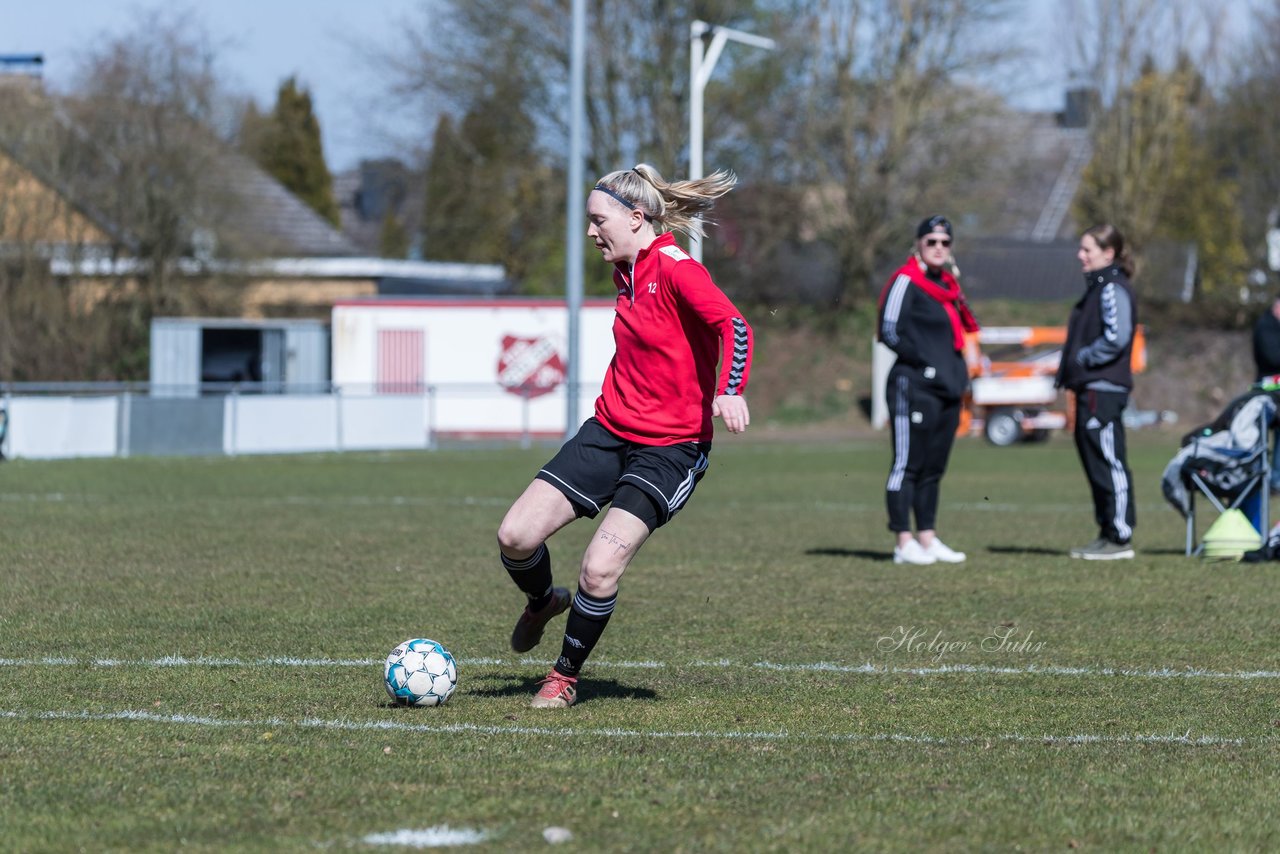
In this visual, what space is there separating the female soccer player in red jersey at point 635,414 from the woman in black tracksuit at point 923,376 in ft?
15.0

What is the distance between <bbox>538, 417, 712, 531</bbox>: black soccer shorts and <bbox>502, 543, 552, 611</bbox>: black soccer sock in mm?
263

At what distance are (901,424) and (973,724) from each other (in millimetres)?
5394

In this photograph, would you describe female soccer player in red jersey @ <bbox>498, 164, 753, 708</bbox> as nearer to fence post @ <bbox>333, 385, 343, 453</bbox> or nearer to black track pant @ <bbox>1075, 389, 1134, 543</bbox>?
black track pant @ <bbox>1075, 389, 1134, 543</bbox>

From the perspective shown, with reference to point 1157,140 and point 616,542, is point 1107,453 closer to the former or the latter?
point 616,542

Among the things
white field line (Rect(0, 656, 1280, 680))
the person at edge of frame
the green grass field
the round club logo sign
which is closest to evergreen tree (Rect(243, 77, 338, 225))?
the round club logo sign

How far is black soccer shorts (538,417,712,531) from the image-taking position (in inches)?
233

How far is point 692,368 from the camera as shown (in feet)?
19.9

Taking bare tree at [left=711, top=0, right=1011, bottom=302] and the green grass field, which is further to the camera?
bare tree at [left=711, top=0, right=1011, bottom=302]

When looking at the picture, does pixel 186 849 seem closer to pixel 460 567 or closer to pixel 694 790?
pixel 694 790

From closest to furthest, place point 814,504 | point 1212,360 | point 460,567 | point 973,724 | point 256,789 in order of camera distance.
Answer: point 256,789 → point 973,724 → point 460,567 → point 814,504 → point 1212,360

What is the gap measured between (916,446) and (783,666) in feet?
13.9

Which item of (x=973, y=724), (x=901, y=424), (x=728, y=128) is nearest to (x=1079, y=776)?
(x=973, y=724)

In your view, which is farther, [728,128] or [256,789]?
[728,128]

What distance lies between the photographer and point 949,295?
35.0ft
